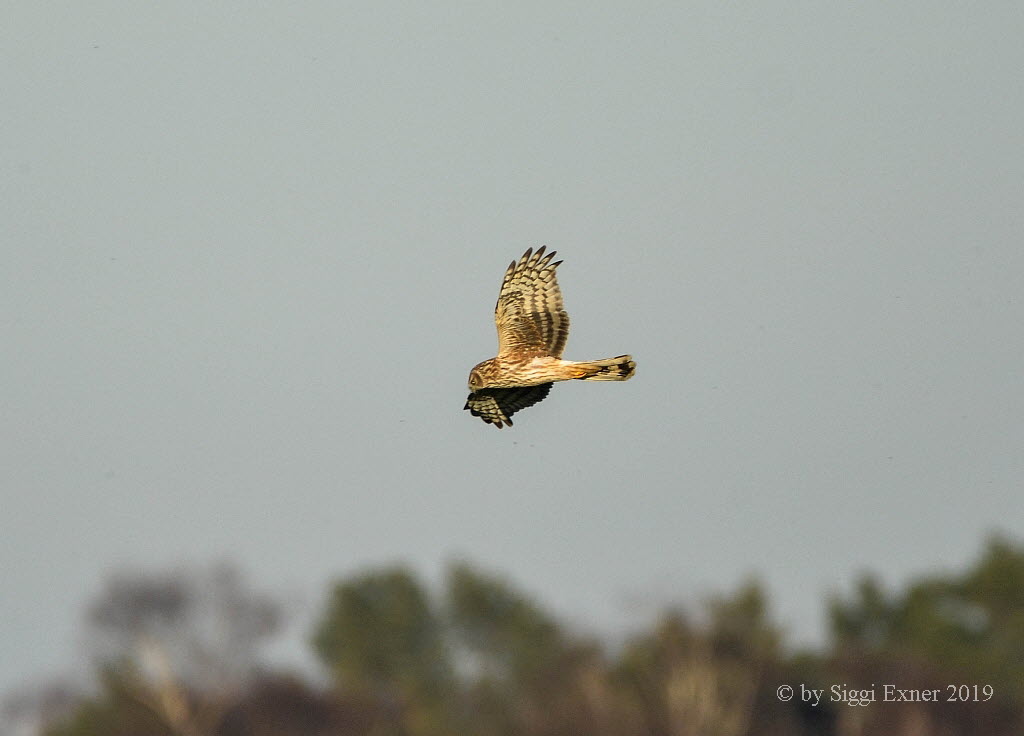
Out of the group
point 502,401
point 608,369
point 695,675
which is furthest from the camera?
point 695,675

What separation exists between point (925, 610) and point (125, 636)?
30.1 m

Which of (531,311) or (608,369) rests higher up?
(531,311)

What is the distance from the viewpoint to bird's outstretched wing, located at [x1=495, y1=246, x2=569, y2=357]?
26766mm

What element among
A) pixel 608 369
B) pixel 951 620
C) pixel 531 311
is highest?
pixel 951 620

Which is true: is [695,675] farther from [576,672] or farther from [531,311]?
[531,311]

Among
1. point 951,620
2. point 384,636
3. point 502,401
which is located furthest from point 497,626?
point 502,401

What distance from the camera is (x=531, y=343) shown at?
26766 mm

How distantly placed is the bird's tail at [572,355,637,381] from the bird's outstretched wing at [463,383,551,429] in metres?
1.42

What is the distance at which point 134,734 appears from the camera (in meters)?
59.8

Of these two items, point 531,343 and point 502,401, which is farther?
point 502,401
